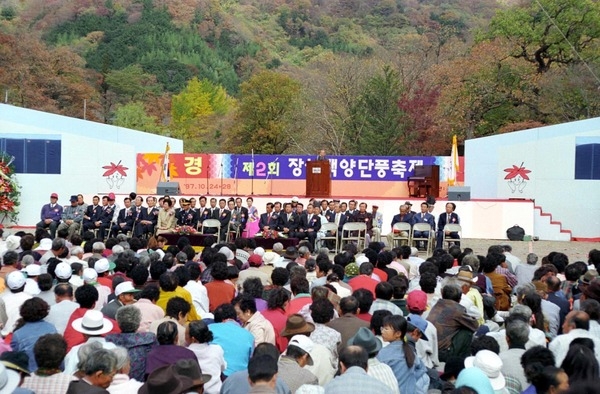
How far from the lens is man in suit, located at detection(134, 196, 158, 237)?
17.0 metres

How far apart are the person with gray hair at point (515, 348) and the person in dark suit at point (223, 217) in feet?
36.6

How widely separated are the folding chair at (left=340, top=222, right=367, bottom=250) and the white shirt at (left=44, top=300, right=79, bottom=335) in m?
9.89

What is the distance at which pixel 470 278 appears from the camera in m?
8.02

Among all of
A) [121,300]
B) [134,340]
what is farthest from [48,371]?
[121,300]

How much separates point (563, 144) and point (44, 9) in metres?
78.5

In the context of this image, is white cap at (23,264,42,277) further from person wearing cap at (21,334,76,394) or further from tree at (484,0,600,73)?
tree at (484,0,600,73)

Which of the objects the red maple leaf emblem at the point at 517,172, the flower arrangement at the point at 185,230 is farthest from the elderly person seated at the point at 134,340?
the red maple leaf emblem at the point at 517,172

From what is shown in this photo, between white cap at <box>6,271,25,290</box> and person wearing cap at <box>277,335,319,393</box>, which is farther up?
white cap at <box>6,271,25,290</box>

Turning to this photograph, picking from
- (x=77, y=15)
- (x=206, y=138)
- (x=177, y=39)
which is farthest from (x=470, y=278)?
(x=77, y=15)

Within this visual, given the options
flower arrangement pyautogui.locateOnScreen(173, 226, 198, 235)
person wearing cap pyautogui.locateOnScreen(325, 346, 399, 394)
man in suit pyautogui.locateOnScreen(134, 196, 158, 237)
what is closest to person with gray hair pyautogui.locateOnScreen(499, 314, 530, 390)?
person wearing cap pyautogui.locateOnScreen(325, 346, 399, 394)

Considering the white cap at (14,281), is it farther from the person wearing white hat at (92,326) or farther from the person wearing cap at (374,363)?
the person wearing cap at (374,363)

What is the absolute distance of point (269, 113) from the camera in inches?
1609

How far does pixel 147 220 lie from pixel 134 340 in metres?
11.5

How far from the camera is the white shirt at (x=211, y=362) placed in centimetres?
561
